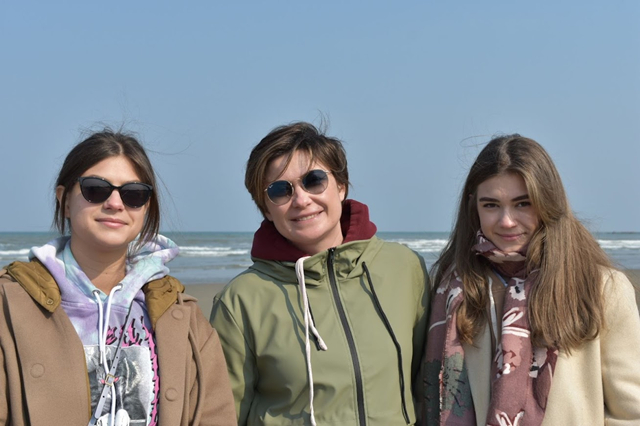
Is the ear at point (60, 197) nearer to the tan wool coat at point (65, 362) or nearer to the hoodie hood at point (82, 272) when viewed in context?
the hoodie hood at point (82, 272)

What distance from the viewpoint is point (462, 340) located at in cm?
305

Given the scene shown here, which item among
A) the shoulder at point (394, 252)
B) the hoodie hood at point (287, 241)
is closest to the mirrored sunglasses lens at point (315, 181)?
the hoodie hood at point (287, 241)

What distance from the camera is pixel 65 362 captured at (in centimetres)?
254

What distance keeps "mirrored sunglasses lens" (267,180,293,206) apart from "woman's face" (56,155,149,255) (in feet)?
1.97

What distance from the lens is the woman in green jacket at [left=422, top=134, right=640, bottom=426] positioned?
2836 mm

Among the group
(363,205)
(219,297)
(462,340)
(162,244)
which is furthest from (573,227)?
(162,244)

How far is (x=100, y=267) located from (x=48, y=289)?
0.93 feet

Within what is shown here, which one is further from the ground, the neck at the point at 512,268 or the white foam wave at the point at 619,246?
the neck at the point at 512,268

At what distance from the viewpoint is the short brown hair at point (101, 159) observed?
112 inches

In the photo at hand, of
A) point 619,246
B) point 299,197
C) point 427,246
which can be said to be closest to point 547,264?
→ point 299,197

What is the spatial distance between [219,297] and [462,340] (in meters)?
1.14

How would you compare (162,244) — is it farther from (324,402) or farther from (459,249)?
(459,249)

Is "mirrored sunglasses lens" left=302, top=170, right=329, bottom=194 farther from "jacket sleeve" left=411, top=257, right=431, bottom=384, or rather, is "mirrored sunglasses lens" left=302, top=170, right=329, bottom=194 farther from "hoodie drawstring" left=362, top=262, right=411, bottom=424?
"jacket sleeve" left=411, top=257, right=431, bottom=384

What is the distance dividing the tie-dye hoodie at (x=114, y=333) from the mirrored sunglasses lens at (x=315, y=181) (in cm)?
85
